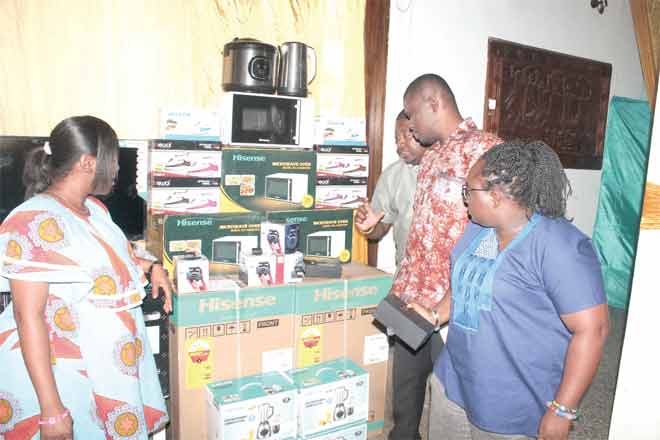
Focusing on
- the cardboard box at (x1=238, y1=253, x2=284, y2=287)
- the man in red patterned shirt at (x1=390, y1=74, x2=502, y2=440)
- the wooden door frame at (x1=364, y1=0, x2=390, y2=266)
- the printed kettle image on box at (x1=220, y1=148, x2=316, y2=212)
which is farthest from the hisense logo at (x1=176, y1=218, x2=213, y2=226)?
the wooden door frame at (x1=364, y1=0, x2=390, y2=266)

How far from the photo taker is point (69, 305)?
1.42m

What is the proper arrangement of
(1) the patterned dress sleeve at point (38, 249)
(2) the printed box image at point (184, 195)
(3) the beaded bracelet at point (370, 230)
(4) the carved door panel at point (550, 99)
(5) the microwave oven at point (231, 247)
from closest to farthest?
1. (1) the patterned dress sleeve at point (38, 249)
2. (2) the printed box image at point (184, 195)
3. (5) the microwave oven at point (231, 247)
4. (3) the beaded bracelet at point (370, 230)
5. (4) the carved door panel at point (550, 99)

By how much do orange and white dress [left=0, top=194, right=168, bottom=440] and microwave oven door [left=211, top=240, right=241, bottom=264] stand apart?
0.68m

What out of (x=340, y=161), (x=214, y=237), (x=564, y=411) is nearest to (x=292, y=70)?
(x=340, y=161)

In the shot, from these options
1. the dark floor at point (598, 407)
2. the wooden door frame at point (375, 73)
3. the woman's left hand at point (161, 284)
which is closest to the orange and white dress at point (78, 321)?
the woman's left hand at point (161, 284)

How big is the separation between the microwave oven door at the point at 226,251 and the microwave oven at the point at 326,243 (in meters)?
0.36

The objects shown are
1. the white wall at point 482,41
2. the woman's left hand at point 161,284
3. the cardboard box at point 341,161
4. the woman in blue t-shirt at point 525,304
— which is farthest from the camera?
the white wall at point 482,41

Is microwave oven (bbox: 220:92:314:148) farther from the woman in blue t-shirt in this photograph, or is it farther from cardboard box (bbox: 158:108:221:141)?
the woman in blue t-shirt

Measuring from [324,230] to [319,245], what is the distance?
8 cm

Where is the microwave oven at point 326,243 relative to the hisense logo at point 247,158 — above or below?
below

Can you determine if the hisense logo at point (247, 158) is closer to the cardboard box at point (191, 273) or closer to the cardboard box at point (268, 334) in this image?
the cardboard box at point (191, 273)

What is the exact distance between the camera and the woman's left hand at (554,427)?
1214 millimetres

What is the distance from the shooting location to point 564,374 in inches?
48.1

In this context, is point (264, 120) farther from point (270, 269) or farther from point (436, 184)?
point (436, 184)
